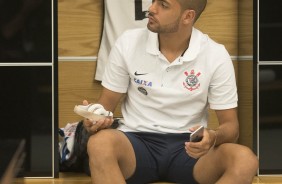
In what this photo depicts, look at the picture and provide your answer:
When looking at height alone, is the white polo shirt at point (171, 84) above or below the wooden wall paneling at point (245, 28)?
below

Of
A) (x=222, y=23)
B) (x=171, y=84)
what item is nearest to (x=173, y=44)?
(x=171, y=84)

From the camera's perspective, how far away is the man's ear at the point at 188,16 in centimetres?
304

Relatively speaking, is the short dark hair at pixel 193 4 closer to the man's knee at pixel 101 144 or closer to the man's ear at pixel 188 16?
the man's ear at pixel 188 16

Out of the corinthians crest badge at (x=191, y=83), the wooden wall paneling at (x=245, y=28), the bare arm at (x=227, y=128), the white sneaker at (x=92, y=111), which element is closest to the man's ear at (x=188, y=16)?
the corinthians crest badge at (x=191, y=83)

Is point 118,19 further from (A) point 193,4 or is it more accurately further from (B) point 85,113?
(B) point 85,113

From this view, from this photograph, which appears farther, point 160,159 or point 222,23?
point 222,23

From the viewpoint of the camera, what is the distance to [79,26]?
158 inches

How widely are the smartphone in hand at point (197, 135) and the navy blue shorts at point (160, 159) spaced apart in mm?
247

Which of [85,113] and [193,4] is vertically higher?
[193,4]

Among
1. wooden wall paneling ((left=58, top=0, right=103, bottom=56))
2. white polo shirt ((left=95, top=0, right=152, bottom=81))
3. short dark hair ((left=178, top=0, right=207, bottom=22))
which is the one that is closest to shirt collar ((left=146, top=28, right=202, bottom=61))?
short dark hair ((left=178, top=0, right=207, bottom=22))

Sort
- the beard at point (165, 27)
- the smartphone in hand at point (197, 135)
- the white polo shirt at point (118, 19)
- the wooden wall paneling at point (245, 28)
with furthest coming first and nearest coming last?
the white polo shirt at point (118, 19)
the wooden wall paneling at point (245, 28)
the beard at point (165, 27)
the smartphone in hand at point (197, 135)

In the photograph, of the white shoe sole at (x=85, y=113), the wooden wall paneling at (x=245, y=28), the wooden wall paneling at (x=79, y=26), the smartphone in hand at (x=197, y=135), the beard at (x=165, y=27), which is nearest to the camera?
the smartphone in hand at (x=197, y=135)

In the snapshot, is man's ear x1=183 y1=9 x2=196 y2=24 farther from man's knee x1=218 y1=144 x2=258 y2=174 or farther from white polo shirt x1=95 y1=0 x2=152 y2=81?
white polo shirt x1=95 y1=0 x2=152 y2=81

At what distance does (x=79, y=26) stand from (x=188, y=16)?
3.68ft
